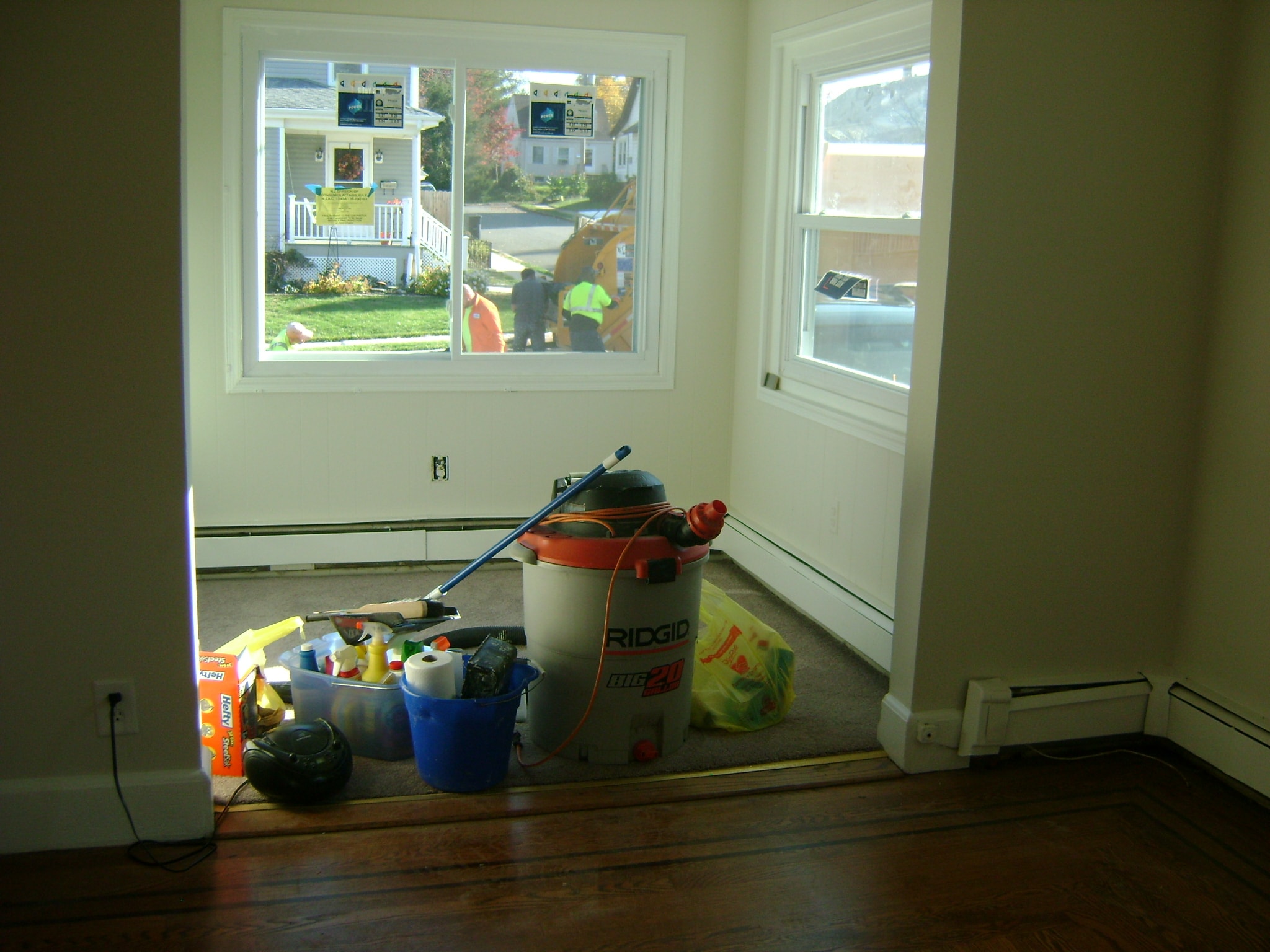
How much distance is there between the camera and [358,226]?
4.40 metres

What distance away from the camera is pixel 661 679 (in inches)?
110

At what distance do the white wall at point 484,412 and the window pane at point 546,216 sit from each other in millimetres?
234

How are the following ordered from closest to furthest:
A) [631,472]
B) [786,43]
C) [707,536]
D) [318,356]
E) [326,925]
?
[326,925]
[707,536]
[631,472]
[786,43]
[318,356]

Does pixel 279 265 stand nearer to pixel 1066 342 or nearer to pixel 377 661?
pixel 377 661

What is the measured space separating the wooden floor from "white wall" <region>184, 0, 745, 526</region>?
84.3 inches

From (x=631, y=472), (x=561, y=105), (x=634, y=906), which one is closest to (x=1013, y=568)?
(x=631, y=472)

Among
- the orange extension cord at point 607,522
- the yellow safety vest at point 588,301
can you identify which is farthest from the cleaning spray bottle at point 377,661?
the yellow safety vest at point 588,301

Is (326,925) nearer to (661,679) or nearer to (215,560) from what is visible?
(661,679)

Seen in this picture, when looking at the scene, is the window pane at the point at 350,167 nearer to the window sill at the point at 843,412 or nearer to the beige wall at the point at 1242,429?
the window sill at the point at 843,412

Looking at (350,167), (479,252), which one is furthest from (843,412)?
(350,167)

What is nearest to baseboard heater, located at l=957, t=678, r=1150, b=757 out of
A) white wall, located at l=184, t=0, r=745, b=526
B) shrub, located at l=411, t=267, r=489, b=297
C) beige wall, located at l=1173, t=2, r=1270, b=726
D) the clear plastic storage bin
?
beige wall, located at l=1173, t=2, r=1270, b=726

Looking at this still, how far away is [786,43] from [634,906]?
3.27m

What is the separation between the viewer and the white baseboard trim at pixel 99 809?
2344mm

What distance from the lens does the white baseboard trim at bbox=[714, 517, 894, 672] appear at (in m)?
3.55
